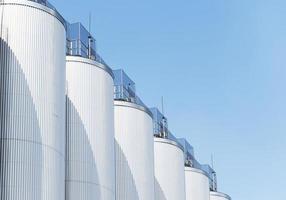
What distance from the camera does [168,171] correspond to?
4869 cm

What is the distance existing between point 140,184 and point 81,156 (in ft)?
26.5

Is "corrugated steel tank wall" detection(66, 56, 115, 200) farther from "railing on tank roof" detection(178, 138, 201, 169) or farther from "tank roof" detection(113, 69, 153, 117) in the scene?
"railing on tank roof" detection(178, 138, 201, 169)

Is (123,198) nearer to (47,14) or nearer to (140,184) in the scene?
(140,184)

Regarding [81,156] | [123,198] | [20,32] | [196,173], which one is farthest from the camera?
[196,173]

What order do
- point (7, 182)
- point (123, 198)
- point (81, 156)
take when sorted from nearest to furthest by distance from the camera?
point (7, 182)
point (81, 156)
point (123, 198)

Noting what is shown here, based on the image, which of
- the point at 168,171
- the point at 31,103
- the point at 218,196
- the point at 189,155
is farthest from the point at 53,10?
the point at 218,196

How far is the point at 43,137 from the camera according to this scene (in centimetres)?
2995

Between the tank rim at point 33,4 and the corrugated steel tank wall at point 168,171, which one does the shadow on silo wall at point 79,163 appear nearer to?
the tank rim at point 33,4

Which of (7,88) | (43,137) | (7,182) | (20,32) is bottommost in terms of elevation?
(7,182)

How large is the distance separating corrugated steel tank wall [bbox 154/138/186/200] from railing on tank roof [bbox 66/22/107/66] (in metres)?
11.6

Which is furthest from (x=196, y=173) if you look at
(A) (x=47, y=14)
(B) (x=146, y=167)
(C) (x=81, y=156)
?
(A) (x=47, y=14)

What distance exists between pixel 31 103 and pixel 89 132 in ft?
18.2

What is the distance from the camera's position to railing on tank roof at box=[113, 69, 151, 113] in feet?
146

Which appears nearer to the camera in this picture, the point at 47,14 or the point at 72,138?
the point at 47,14
